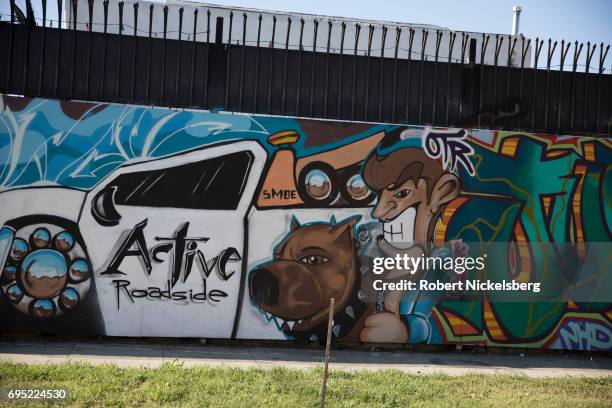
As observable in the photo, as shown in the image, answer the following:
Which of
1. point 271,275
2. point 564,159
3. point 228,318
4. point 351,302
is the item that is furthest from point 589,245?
point 228,318

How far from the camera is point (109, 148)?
864 cm

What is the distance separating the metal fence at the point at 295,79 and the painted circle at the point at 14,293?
2530 mm

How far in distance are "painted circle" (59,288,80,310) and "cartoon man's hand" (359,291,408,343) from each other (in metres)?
3.87

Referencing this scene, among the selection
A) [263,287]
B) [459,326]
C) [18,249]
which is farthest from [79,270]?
[459,326]

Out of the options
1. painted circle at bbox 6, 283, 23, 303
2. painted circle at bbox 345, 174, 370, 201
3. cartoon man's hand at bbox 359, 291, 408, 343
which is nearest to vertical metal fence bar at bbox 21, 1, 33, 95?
painted circle at bbox 6, 283, 23, 303

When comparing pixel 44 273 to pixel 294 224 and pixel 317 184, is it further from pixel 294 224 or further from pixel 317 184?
pixel 317 184

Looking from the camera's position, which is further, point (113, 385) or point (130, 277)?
point (130, 277)

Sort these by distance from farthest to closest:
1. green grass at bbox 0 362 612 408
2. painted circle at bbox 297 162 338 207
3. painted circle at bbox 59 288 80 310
→ 1. painted circle at bbox 297 162 338 207
2. painted circle at bbox 59 288 80 310
3. green grass at bbox 0 362 612 408

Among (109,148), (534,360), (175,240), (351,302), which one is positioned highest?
(109,148)

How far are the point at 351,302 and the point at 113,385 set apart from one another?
375cm

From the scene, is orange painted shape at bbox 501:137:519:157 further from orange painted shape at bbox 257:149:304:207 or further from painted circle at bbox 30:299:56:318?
painted circle at bbox 30:299:56:318

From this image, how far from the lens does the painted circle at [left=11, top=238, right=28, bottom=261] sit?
843cm

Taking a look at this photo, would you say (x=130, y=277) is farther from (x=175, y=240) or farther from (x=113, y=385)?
(x=113, y=385)

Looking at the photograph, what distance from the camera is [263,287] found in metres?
9.00
